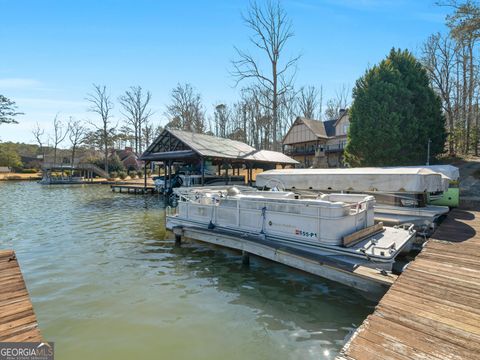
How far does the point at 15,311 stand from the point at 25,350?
36.5 inches

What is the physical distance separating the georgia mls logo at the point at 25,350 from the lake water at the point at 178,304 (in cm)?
109

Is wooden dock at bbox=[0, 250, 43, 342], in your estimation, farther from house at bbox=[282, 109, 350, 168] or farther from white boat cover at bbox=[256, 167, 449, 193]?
house at bbox=[282, 109, 350, 168]

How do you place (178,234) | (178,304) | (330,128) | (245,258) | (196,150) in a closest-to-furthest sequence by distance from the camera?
1. (178,304)
2. (245,258)
3. (178,234)
4. (196,150)
5. (330,128)

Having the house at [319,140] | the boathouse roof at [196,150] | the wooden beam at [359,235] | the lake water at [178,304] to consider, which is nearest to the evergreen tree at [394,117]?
the boathouse roof at [196,150]

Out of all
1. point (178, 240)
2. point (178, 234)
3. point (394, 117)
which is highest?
Answer: point (394, 117)

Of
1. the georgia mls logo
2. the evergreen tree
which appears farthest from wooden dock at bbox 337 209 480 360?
the evergreen tree

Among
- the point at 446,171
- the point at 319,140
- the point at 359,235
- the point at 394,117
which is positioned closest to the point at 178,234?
the point at 359,235

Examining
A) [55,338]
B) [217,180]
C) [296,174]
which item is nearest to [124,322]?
[55,338]

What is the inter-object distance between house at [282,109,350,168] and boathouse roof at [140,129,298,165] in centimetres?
1465

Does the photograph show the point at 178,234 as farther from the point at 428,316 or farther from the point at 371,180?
the point at 428,316

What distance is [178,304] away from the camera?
6176 millimetres

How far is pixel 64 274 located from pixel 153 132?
60.6m

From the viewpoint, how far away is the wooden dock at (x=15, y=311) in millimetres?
3682

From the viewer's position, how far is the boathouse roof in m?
23.8
